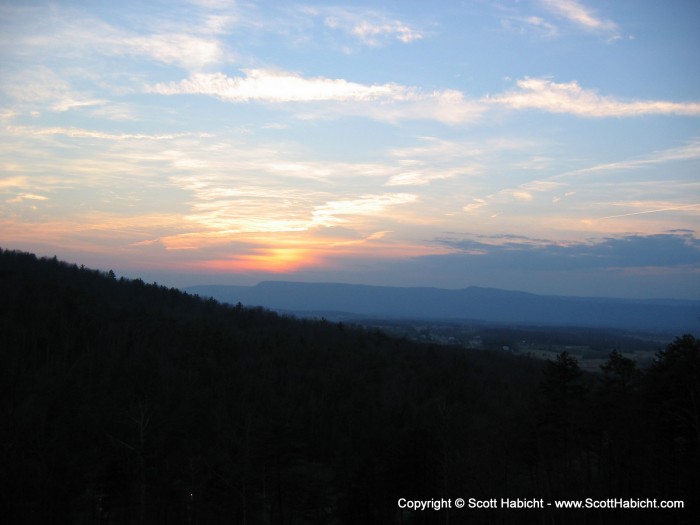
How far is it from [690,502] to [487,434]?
2041 centimetres

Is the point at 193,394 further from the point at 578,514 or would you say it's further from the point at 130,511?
the point at 578,514

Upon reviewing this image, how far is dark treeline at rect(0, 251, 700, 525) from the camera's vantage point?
85.6 feet

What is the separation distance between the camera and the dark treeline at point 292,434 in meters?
26.1

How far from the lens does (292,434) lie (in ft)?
108

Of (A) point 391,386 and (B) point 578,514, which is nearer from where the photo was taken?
(B) point 578,514

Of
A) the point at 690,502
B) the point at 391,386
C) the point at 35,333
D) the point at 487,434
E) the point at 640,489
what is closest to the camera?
the point at 690,502

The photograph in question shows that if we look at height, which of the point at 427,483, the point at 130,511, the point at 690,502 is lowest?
the point at 130,511

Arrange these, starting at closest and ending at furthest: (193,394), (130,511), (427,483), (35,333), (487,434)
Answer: (427,483)
(130,511)
(487,434)
(193,394)
(35,333)

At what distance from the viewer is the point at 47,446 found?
1206 inches

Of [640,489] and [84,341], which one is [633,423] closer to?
[640,489]

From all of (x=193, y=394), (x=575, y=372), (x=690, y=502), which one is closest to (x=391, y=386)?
(x=193, y=394)

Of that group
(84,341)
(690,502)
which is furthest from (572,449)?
(84,341)

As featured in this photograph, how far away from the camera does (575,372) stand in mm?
31406

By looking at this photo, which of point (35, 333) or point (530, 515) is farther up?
point (35, 333)
